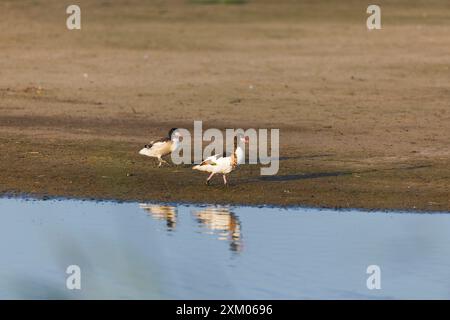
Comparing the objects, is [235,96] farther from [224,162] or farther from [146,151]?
[224,162]

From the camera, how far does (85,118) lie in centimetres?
2191

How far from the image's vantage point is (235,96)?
24.4 metres

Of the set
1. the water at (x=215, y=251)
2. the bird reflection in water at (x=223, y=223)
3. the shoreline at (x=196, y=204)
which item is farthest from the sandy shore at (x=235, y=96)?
the water at (x=215, y=251)

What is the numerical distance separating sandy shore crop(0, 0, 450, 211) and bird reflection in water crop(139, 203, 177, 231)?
1.25 feet

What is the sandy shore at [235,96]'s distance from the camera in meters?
16.7

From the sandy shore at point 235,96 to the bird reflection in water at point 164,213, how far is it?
0.38 metres

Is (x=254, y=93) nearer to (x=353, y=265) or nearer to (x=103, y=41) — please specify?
(x=103, y=41)

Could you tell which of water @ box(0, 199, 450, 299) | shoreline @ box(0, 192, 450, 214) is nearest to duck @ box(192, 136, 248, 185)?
shoreline @ box(0, 192, 450, 214)

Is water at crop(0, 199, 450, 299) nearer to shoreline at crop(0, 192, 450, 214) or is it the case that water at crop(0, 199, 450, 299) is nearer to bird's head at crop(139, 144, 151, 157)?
shoreline at crop(0, 192, 450, 214)

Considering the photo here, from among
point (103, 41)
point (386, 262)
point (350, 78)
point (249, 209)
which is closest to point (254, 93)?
point (350, 78)

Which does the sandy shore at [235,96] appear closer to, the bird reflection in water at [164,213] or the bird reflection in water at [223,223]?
the bird reflection in water at [164,213]

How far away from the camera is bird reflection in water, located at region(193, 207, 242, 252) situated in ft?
44.3

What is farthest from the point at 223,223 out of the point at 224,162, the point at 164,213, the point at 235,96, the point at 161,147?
the point at 235,96
